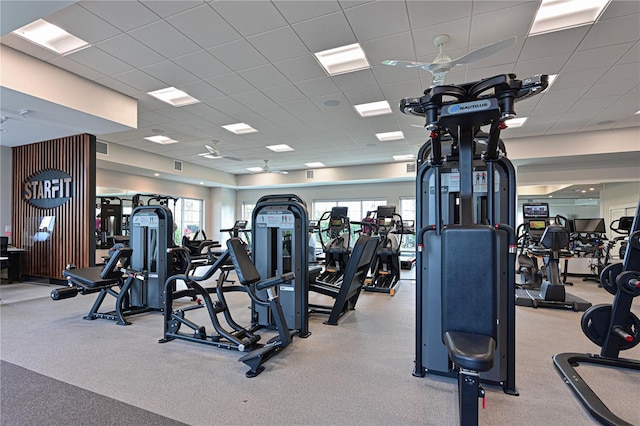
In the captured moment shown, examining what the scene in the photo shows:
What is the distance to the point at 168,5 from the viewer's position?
11.2 feet

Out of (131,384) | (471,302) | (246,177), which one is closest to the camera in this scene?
(471,302)

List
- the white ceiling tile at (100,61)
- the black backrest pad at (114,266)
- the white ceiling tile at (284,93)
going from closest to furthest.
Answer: the black backrest pad at (114,266), the white ceiling tile at (100,61), the white ceiling tile at (284,93)

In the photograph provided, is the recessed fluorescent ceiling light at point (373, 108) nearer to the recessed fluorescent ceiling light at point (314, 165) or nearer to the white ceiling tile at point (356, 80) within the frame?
the white ceiling tile at point (356, 80)

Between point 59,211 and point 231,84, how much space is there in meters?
4.89

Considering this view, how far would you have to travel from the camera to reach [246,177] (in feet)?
45.1

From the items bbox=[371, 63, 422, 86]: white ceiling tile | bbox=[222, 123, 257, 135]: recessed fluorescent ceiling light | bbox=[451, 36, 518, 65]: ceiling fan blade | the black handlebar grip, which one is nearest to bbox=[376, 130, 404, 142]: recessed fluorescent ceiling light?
bbox=[371, 63, 422, 86]: white ceiling tile

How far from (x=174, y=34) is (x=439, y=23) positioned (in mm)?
3141

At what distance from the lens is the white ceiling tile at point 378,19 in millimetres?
3441

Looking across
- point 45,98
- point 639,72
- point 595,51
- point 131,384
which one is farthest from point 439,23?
point 45,98

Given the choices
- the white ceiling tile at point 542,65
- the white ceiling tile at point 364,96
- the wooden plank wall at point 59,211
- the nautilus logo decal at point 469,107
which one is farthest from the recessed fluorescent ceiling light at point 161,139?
the nautilus logo decal at point 469,107

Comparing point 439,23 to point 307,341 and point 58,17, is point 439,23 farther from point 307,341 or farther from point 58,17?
point 58,17

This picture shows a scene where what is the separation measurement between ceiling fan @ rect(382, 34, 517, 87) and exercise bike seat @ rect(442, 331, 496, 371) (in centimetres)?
282

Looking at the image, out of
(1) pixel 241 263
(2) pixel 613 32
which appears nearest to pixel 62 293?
(1) pixel 241 263

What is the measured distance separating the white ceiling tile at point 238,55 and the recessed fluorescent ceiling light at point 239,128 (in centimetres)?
280
